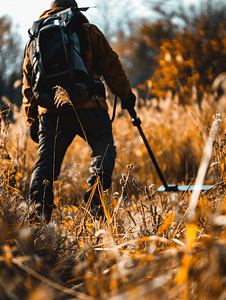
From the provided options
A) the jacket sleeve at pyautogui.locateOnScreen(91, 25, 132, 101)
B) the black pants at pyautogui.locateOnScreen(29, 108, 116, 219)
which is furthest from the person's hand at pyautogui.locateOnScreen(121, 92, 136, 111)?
the black pants at pyautogui.locateOnScreen(29, 108, 116, 219)

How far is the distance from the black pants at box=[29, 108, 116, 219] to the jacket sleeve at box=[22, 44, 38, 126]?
25cm

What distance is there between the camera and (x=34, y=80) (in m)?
1.87

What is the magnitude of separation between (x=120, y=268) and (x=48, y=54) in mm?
1527

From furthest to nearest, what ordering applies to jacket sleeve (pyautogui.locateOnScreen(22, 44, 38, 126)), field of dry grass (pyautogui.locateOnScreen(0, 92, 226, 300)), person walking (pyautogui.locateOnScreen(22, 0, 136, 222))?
jacket sleeve (pyautogui.locateOnScreen(22, 44, 38, 126)), person walking (pyautogui.locateOnScreen(22, 0, 136, 222)), field of dry grass (pyautogui.locateOnScreen(0, 92, 226, 300))

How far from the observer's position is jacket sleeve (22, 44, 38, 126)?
210 cm

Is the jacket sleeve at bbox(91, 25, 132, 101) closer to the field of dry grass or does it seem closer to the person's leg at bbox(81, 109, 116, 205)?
the person's leg at bbox(81, 109, 116, 205)

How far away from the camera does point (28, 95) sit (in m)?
2.19

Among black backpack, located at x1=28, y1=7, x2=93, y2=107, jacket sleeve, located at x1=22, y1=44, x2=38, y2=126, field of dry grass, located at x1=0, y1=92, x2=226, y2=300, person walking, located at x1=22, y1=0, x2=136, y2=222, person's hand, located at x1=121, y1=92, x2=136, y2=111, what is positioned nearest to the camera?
field of dry grass, located at x1=0, y1=92, x2=226, y2=300

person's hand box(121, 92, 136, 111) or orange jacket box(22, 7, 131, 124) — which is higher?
orange jacket box(22, 7, 131, 124)

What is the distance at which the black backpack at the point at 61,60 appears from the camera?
A: 175 centimetres

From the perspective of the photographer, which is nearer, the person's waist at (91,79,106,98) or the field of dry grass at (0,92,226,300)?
the field of dry grass at (0,92,226,300)

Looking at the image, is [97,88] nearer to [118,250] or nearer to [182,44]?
[118,250]

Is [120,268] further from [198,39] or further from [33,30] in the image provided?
[198,39]

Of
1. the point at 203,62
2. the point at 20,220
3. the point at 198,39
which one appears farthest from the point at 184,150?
the point at 198,39
